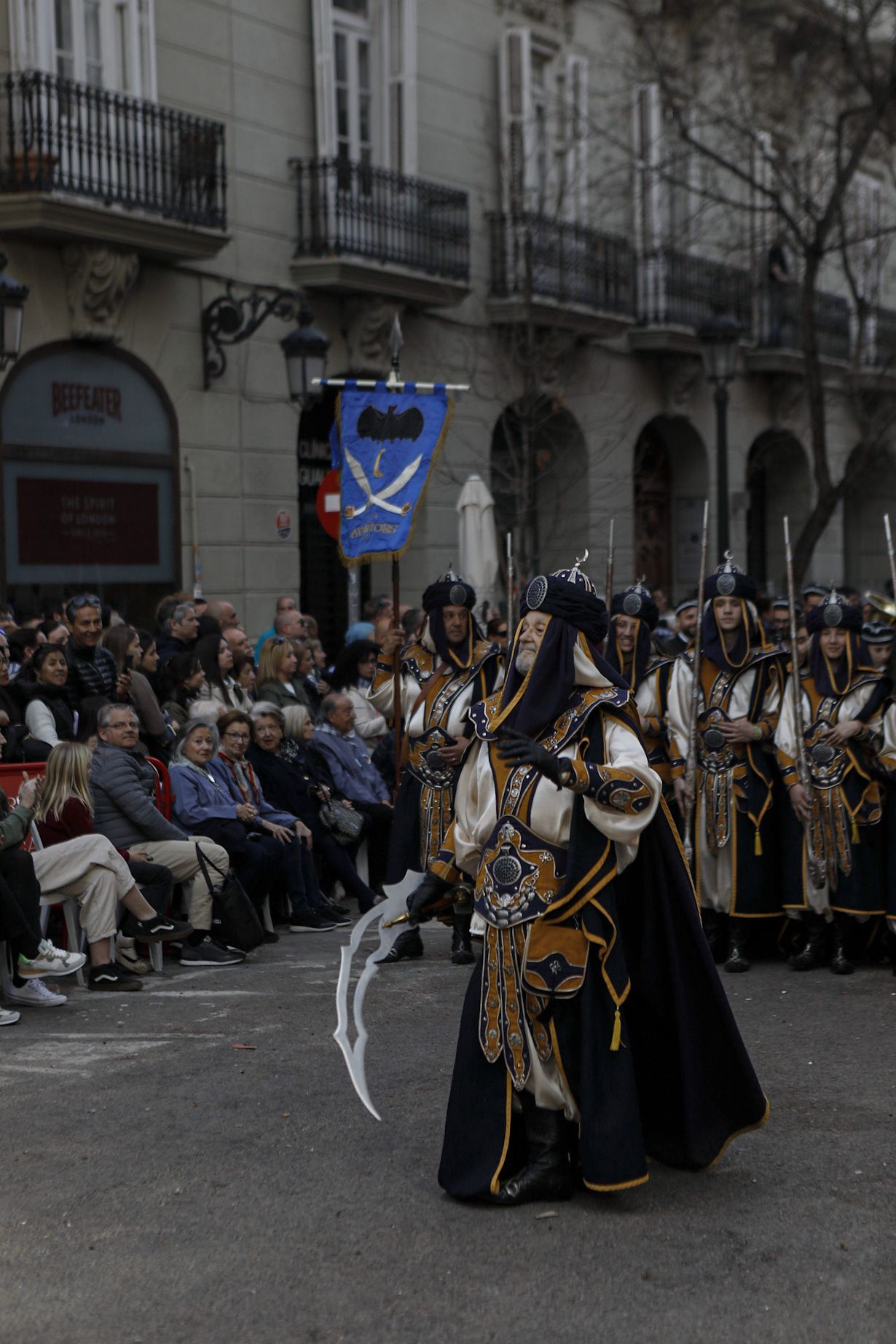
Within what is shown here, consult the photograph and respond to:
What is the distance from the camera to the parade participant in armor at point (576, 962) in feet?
17.6

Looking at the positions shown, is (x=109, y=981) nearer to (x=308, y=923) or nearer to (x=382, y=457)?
(x=308, y=923)

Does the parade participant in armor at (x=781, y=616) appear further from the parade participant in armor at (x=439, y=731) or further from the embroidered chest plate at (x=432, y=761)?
the embroidered chest plate at (x=432, y=761)

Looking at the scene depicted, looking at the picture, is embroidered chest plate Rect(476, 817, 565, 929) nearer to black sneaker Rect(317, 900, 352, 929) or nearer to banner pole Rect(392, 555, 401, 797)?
banner pole Rect(392, 555, 401, 797)

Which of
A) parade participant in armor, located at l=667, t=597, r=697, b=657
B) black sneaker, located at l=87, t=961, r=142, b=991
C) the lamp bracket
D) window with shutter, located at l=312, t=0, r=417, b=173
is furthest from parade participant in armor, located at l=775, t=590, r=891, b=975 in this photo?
window with shutter, located at l=312, t=0, r=417, b=173

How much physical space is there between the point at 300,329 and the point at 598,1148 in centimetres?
1119

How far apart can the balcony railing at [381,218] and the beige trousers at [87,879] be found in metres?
10.6

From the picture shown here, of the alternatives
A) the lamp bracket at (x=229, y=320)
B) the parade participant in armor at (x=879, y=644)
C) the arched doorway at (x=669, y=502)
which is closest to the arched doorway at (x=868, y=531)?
the arched doorway at (x=669, y=502)

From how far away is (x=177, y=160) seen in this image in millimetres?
16047

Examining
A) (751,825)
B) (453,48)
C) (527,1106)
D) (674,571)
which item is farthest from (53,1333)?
(674,571)

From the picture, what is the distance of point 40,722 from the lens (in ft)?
Result: 31.7

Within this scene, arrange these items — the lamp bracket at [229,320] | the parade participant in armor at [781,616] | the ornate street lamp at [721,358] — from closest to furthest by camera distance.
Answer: the parade participant in armor at [781,616]
the lamp bracket at [229,320]
the ornate street lamp at [721,358]

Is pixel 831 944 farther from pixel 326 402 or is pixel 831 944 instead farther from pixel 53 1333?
pixel 326 402

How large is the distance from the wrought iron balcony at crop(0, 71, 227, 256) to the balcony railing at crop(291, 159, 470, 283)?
4.34 ft

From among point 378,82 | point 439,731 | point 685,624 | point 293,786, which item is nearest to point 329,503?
point 293,786
